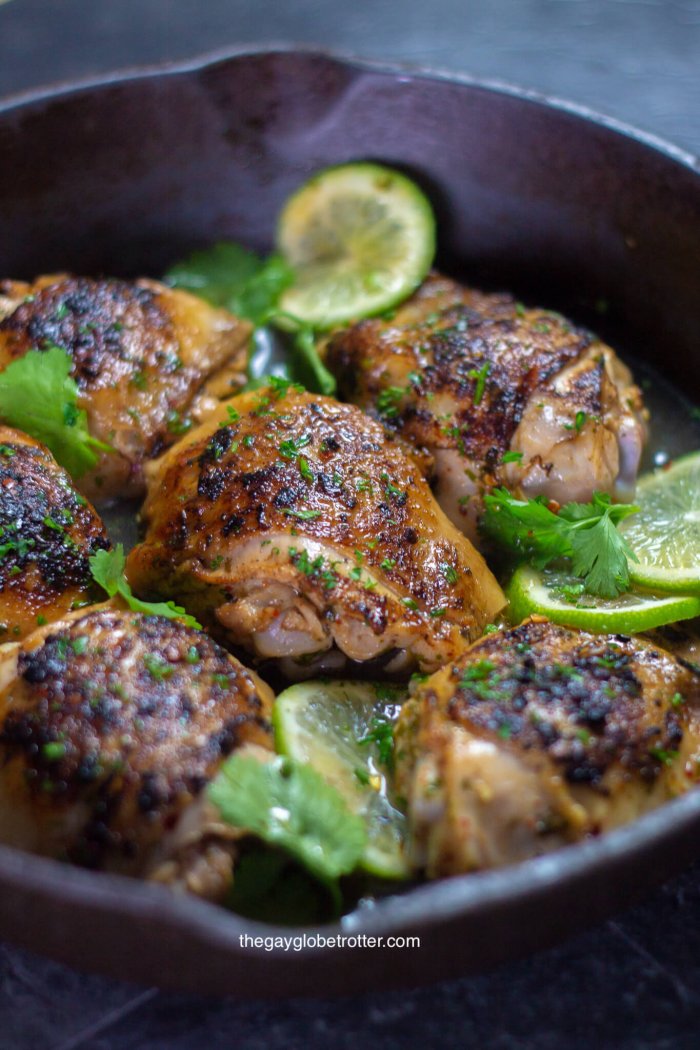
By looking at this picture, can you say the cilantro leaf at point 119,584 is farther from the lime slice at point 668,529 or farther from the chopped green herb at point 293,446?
the lime slice at point 668,529

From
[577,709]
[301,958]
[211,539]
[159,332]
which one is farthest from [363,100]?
[301,958]

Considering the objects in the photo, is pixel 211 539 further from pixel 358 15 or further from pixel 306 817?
pixel 358 15

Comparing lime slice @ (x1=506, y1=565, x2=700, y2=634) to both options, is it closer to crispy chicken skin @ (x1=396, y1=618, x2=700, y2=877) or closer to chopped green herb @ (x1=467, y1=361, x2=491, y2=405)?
crispy chicken skin @ (x1=396, y1=618, x2=700, y2=877)

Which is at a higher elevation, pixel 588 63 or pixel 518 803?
pixel 588 63

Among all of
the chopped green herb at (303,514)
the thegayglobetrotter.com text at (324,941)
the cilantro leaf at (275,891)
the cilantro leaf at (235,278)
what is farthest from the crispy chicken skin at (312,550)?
the cilantro leaf at (235,278)

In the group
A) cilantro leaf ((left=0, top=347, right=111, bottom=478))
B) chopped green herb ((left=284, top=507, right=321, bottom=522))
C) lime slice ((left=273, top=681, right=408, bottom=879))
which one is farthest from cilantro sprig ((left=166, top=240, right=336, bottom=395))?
lime slice ((left=273, top=681, right=408, bottom=879))

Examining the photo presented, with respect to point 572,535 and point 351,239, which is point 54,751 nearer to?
point 572,535

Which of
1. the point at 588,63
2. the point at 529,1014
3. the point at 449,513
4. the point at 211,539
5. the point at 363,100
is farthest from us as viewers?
the point at 588,63
